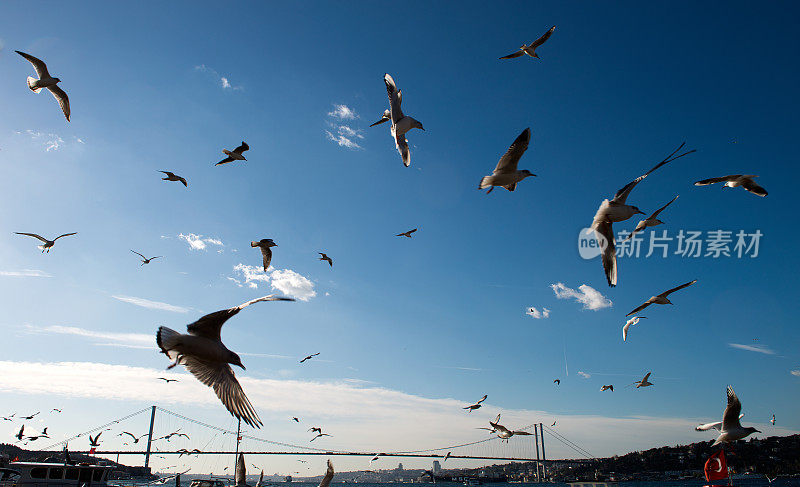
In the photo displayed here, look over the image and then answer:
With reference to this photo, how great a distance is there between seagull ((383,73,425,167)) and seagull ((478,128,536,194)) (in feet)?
5.57

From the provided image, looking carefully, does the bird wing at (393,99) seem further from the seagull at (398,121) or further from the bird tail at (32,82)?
the bird tail at (32,82)

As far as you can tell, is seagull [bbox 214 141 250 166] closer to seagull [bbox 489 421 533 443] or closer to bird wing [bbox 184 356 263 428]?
bird wing [bbox 184 356 263 428]

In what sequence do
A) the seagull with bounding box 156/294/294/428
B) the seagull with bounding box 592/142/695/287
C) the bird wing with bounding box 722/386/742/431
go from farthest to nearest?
the bird wing with bounding box 722/386/742/431 < the seagull with bounding box 592/142/695/287 < the seagull with bounding box 156/294/294/428

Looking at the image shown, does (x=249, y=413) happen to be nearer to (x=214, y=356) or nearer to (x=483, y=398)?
(x=214, y=356)

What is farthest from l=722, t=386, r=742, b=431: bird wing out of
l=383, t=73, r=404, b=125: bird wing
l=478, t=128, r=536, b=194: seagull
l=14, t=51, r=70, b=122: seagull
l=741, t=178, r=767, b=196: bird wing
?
l=14, t=51, r=70, b=122: seagull

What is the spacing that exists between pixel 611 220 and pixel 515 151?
196 centimetres

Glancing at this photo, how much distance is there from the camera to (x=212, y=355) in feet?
20.2

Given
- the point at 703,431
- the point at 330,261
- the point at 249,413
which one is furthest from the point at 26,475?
the point at 703,431

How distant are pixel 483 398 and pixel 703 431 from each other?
8.11 m

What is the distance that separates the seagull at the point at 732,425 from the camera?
8305 mm

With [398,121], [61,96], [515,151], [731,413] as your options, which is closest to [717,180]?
[515,151]

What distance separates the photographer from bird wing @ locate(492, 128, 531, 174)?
7914mm

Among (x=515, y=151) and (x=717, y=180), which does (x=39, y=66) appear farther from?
(x=717, y=180)

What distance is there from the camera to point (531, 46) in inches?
368
